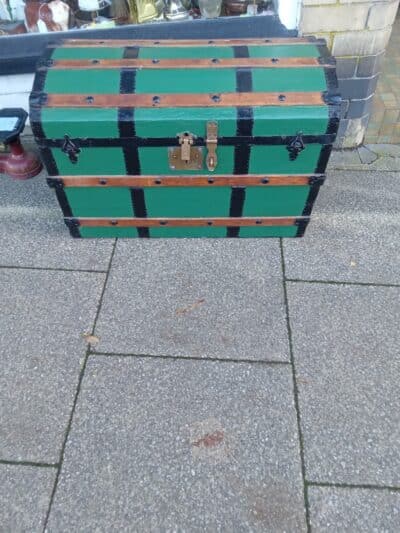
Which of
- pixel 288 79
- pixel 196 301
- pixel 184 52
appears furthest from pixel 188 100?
pixel 196 301

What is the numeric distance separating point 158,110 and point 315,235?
1.28 m

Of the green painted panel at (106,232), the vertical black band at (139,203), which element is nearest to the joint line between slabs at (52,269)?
the green painted panel at (106,232)

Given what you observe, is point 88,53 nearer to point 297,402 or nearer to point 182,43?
point 182,43

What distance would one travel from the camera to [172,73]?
2383mm

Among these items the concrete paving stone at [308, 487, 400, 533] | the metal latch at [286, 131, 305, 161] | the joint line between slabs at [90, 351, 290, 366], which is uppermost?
the metal latch at [286, 131, 305, 161]

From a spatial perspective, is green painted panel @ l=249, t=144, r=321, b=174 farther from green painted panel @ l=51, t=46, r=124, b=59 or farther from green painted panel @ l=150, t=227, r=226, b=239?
green painted panel @ l=51, t=46, r=124, b=59

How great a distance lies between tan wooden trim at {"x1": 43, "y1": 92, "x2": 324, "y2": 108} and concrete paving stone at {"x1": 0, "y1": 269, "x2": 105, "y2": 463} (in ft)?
3.17

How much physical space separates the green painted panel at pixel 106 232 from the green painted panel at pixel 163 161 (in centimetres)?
49

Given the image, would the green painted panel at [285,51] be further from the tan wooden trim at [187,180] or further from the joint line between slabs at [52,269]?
the joint line between slabs at [52,269]

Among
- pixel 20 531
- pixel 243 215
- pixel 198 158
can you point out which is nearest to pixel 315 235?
pixel 243 215

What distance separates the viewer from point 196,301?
2.58 m

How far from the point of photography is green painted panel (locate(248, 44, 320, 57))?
2475 mm

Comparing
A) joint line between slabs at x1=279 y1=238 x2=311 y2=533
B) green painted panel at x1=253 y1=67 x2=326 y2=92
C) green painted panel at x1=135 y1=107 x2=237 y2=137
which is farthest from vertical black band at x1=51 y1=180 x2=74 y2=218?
joint line between slabs at x1=279 y1=238 x2=311 y2=533

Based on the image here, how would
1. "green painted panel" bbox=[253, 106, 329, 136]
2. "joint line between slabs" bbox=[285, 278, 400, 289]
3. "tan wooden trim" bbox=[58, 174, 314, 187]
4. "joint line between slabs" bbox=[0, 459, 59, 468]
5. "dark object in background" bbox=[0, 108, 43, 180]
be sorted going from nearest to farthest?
"joint line between slabs" bbox=[0, 459, 59, 468] < "green painted panel" bbox=[253, 106, 329, 136] < "tan wooden trim" bbox=[58, 174, 314, 187] < "joint line between slabs" bbox=[285, 278, 400, 289] < "dark object in background" bbox=[0, 108, 43, 180]
